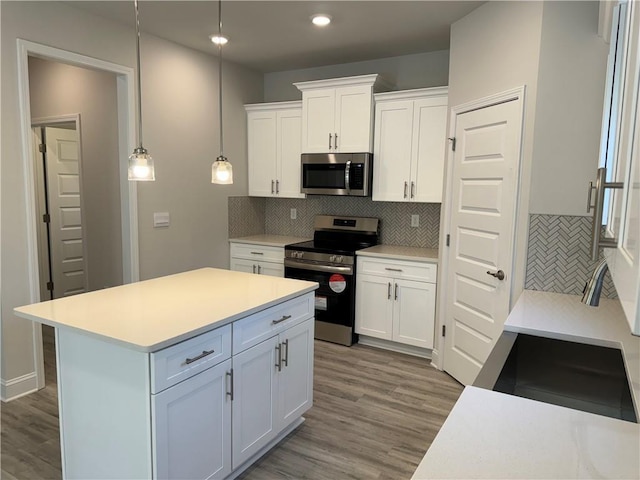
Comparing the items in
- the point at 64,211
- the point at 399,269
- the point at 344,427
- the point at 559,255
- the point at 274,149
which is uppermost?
the point at 274,149

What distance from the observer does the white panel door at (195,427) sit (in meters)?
1.71

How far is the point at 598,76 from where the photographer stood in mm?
2365

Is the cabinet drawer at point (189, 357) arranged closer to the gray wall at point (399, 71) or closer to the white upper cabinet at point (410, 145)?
the white upper cabinet at point (410, 145)

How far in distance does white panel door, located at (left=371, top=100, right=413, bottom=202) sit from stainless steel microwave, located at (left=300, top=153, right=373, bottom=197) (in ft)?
0.35

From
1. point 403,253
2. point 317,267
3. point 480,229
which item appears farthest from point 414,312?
point 480,229

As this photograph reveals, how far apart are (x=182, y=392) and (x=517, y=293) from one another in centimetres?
206

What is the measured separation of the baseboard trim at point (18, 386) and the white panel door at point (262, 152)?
8.96 feet

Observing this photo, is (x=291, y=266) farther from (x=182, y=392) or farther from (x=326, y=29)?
(x=182, y=392)

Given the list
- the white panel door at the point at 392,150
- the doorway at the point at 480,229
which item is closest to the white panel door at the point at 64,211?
the white panel door at the point at 392,150

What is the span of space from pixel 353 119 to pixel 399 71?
2.48ft

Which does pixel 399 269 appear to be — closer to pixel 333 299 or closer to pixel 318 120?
pixel 333 299

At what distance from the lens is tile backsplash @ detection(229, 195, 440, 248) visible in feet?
13.9

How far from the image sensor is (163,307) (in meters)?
2.08

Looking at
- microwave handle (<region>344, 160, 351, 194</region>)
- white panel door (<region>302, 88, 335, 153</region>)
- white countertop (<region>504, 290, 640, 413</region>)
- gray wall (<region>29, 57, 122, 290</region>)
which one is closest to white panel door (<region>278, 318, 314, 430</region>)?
white countertop (<region>504, 290, 640, 413</region>)
